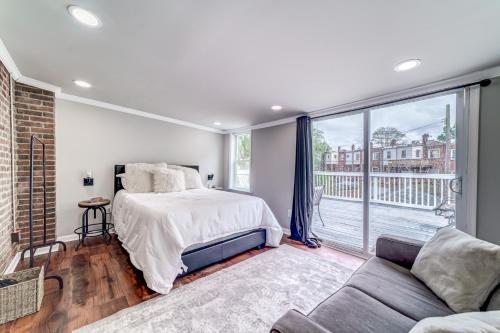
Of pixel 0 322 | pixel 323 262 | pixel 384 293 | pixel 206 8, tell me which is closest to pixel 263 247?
pixel 323 262

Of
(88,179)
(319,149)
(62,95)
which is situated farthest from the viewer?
(319,149)

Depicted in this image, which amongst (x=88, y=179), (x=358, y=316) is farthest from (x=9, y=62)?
(x=358, y=316)

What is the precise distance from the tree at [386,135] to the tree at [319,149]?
734 mm

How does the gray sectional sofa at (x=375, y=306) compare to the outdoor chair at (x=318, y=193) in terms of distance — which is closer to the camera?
the gray sectional sofa at (x=375, y=306)

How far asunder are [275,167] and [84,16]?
3266mm

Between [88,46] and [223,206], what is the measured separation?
2045 millimetres

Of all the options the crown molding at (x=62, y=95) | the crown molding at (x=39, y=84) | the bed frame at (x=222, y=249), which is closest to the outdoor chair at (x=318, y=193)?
the bed frame at (x=222, y=249)

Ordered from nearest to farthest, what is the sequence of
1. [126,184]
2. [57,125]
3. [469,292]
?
[469,292] < [57,125] < [126,184]

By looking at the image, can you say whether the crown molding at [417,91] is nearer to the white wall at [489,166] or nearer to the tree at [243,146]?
the white wall at [489,166]

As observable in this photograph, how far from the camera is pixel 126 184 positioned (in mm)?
3242

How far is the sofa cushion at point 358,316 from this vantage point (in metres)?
0.98

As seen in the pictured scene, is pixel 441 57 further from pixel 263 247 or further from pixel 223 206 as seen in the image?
pixel 263 247

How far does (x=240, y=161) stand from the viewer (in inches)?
198

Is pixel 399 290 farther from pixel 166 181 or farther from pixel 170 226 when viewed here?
pixel 166 181
